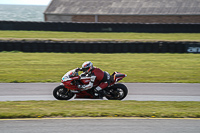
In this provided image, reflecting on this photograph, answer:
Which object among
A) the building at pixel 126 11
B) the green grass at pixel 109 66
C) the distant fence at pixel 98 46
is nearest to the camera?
the green grass at pixel 109 66

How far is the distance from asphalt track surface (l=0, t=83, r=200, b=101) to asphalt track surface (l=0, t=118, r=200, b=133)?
9.75ft

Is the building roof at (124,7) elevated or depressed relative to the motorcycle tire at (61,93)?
elevated

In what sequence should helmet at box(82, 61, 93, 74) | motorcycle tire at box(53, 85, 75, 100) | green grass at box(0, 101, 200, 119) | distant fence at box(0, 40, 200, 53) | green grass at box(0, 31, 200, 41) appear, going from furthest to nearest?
green grass at box(0, 31, 200, 41) < distant fence at box(0, 40, 200, 53) < motorcycle tire at box(53, 85, 75, 100) < helmet at box(82, 61, 93, 74) < green grass at box(0, 101, 200, 119)

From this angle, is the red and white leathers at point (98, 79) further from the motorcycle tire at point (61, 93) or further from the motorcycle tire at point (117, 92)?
the motorcycle tire at point (61, 93)

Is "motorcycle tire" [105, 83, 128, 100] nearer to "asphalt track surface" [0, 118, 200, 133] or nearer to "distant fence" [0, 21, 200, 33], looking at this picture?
"asphalt track surface" [0, 118, 200, 133]

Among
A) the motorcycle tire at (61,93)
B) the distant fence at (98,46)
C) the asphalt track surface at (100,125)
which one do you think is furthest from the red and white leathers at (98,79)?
the distant fence at (98,46)

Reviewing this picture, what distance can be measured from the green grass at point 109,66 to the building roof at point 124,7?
20070mm

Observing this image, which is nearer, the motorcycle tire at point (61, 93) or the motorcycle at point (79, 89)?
the motorcycle at point (79, 89)

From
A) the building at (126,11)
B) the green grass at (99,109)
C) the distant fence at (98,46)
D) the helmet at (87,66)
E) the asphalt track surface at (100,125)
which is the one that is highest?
the building at (126,11)

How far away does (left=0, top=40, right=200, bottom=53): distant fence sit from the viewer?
20891 millimetres

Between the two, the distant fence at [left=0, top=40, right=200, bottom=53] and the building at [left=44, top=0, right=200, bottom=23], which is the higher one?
the building at [left=44, top=0, right=200, bottom=23]

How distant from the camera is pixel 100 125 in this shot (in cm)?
709

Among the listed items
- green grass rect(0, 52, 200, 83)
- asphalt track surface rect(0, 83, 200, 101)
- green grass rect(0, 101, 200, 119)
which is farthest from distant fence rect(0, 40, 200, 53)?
green grass rect(0, 101, 200, 119)

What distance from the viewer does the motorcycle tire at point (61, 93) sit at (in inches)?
393
